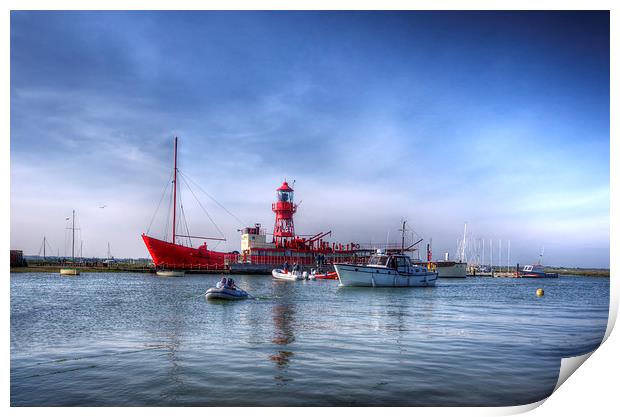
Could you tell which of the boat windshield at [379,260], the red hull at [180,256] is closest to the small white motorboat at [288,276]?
the red hull at [180,256]

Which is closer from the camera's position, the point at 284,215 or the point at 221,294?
the point at 221,294

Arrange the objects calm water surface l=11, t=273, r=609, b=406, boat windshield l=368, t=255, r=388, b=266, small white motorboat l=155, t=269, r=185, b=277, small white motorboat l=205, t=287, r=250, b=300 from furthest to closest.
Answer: small white motorboat l=155, t=269, r=185, b=277
boat windshield l=368, t=255, r=388, b=266
small white motorboat l=205, t=287, r=250, b=300
calm water surface l=11, t=273, r=609, b=406

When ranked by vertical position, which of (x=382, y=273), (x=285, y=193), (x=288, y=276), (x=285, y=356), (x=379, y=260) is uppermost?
(x=285, y=193)

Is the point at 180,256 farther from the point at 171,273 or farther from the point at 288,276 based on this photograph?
the point at 288,276

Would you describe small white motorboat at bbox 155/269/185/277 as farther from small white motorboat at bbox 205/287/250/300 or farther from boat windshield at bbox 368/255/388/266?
small white motorboat at bbox 205/287/250/300

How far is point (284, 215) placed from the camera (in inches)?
2542

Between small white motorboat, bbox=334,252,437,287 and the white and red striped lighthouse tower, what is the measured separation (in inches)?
1110

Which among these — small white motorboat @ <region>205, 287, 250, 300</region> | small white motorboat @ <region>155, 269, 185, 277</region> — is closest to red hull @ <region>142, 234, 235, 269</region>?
small white motorboat @ <region>155, 269, 185, 277</region>

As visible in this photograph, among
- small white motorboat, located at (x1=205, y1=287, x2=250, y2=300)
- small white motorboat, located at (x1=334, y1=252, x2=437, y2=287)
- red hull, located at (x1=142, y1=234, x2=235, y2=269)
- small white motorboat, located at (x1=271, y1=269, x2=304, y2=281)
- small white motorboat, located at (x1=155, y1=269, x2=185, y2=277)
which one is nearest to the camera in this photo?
small white motorboat, located at (x1=205, y1=287, x2=250, y2=300)

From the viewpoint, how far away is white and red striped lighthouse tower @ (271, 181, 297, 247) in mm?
63875

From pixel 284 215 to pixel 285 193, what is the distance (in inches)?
119

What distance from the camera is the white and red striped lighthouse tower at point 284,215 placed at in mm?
63875

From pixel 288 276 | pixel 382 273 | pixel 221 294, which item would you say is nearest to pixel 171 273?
pixel 288 276

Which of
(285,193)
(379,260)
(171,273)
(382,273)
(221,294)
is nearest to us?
(221,294)
